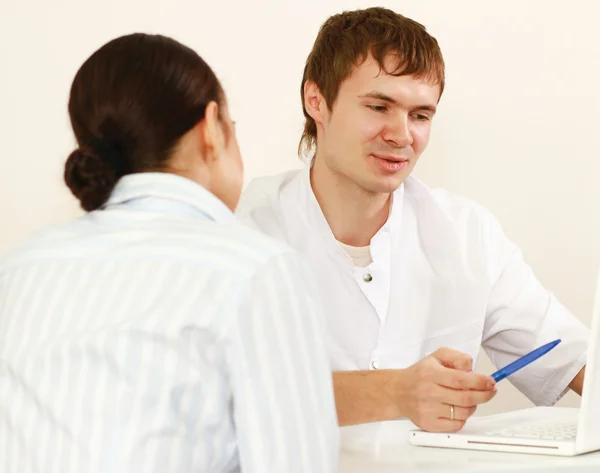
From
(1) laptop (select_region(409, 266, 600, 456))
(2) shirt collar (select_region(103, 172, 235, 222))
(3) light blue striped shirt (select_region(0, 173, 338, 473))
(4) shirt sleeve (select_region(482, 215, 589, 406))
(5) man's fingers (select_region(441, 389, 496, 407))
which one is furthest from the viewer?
(4) shirt sleeve (select_region(482, 215, 589, 406))

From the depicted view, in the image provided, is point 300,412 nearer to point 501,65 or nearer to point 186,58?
point 186,58

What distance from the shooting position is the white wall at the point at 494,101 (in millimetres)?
2135

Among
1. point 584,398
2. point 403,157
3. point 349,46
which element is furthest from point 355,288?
point 584,398

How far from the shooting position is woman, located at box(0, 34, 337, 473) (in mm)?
888

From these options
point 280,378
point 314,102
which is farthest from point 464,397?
point 314,102

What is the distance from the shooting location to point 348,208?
185 cm

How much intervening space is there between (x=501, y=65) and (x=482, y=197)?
0.31m

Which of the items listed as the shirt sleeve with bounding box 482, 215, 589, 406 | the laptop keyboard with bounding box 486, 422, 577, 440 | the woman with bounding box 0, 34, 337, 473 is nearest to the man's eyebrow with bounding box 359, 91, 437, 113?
the shirt sleeve with bounding box 482, 215, 589, 406

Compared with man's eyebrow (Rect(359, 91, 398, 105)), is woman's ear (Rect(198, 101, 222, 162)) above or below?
above

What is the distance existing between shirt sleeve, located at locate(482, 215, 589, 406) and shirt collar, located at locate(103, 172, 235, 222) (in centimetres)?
94

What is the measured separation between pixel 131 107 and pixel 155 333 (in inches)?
10.1

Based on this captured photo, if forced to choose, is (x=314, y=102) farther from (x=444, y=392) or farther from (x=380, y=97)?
(x=444, y=392)

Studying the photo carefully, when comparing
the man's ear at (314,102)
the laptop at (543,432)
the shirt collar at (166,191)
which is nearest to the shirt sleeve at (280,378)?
the shirt collar at (166,191)

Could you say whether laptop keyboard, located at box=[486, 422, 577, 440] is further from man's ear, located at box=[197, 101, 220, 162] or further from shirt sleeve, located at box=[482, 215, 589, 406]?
man's ear, located at box=[197, 101, 220, 162]
